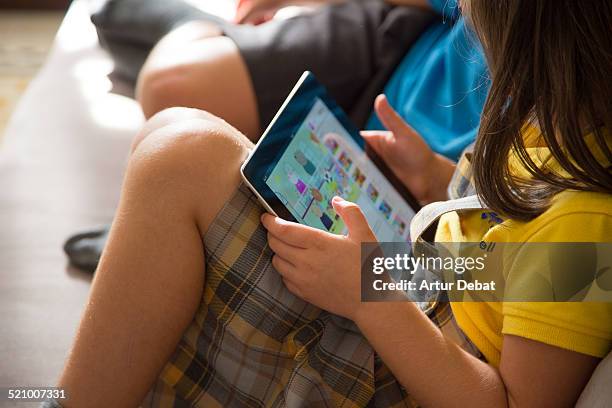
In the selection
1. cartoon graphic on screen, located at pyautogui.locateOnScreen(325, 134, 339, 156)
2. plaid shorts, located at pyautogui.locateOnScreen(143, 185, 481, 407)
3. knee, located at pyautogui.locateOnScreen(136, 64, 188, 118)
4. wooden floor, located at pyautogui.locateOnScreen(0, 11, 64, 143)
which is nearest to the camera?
plaid shorts, located at pyautogui.locateOnScreen(143, 185, 481, 407)

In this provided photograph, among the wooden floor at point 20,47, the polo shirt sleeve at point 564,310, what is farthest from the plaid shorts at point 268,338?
the wooden floor at point 20,47

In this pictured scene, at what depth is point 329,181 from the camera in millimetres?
884

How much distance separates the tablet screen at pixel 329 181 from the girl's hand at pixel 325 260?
42mm

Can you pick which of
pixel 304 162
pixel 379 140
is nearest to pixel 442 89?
pixel 379 140

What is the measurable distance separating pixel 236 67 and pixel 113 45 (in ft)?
1.08

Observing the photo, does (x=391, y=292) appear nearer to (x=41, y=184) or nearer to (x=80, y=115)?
(x=41, y=184)

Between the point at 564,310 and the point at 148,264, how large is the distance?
373 mm

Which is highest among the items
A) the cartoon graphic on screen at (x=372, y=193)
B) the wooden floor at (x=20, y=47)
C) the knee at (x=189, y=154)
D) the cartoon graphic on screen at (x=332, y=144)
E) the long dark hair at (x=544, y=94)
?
the long dark hair at (x=544, y=94)

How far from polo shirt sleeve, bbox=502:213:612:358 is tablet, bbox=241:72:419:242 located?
21cm

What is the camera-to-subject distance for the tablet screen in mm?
817

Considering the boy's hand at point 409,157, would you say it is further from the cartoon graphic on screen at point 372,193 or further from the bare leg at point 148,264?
the bare leg at point 148,264

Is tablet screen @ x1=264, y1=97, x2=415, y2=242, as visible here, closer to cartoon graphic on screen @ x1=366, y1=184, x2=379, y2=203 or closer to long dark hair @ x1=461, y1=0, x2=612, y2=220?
cartoon graphic on screen @ x1=366, y1=184, x2=379, y2=203

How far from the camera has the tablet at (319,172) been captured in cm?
79

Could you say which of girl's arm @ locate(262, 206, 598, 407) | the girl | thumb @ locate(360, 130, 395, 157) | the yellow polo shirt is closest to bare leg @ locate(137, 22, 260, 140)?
thumb @ locate(360, 130, 395, 157)
